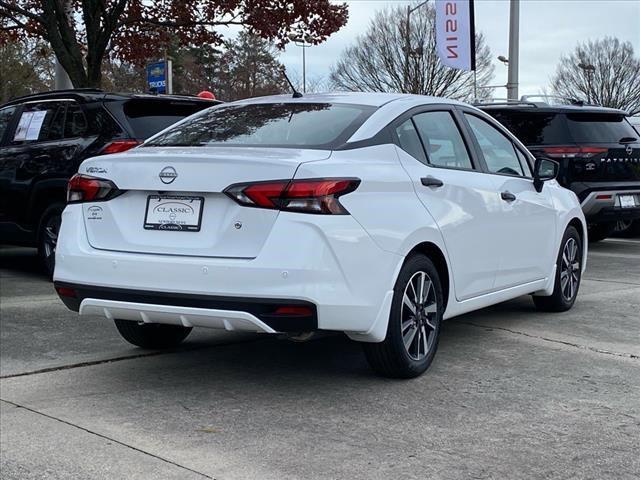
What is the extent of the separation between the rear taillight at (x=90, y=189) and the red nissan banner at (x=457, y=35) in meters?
13.6

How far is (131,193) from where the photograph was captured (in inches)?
181

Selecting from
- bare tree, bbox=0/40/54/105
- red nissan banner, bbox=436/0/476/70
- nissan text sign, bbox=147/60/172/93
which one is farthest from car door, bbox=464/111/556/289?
bare tree, bbox=0/40/54/105

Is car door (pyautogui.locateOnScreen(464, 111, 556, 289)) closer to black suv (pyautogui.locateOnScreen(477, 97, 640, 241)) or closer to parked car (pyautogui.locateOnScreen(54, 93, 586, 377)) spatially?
parked car (pyautogui.locateOnScreen(54, 93, 586, 377))

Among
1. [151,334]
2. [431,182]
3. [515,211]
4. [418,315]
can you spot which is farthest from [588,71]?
[418,315]

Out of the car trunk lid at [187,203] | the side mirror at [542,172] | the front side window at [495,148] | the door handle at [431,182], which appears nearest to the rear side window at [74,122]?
the car trunk lid at [187,203]

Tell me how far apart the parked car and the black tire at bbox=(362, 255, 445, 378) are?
0.01 meters

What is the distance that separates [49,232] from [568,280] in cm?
466

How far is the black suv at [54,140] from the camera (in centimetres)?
802

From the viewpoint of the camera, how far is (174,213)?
14.5 feet

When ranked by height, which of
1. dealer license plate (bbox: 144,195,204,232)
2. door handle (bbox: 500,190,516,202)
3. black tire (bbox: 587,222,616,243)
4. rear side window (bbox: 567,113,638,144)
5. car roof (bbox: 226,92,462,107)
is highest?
car roof (bbox: 226,92,462,107)

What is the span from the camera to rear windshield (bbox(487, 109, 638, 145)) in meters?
10.6

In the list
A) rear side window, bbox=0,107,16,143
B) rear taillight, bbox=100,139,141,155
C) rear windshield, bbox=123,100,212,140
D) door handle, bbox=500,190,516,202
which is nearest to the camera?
door handle, bbox=500,190,516,202

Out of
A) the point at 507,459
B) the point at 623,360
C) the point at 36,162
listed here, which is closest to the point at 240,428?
the point at 507,459

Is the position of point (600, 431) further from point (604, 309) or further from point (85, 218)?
point (604, 309)
